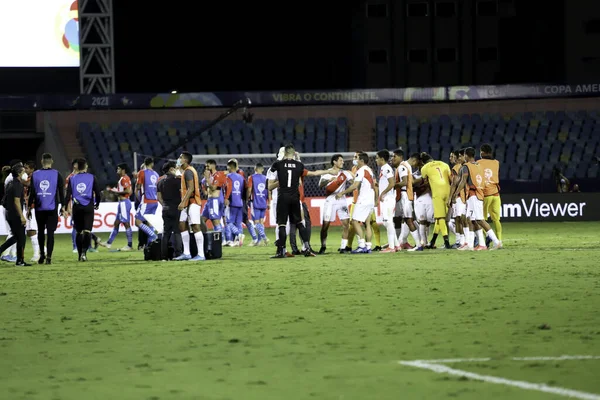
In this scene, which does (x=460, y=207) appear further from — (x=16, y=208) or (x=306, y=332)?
(x=306, y=332)

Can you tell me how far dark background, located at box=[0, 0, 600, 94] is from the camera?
1774 inches

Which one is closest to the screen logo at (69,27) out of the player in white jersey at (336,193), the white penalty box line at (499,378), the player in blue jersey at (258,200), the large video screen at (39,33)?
the large video screen at (39,33)

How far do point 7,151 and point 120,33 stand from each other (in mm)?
7572

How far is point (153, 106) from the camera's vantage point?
43469mm

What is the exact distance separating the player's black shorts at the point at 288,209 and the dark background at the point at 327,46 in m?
25.8

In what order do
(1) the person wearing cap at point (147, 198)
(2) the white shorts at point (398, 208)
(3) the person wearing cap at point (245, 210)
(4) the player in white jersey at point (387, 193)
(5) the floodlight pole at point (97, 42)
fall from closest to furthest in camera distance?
1. (4) the player in white jersey at point (387, 193)
2. (2) the white shorts at point (398, 208)
3. (1) the person wearing cap at point (147, 198)
4. (3) the person wearing cap at point (245, 210)
5. (5) the floodlight pole at point (97, 42)

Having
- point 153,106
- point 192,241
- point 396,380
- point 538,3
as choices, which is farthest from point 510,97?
point 396,380

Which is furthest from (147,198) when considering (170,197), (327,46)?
(327,46)

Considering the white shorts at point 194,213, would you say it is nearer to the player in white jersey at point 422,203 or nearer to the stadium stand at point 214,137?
the player in white jersey at point 422,203

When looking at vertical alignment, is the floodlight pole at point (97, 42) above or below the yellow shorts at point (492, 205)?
above

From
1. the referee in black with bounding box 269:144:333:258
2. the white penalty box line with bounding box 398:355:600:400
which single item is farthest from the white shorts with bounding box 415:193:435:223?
the white penalty box line with bounding box 398:355:600:400

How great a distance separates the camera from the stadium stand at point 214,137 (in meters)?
42.8

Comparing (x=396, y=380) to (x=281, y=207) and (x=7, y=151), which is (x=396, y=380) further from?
(x=7, y=151)

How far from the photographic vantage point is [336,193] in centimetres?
2158
